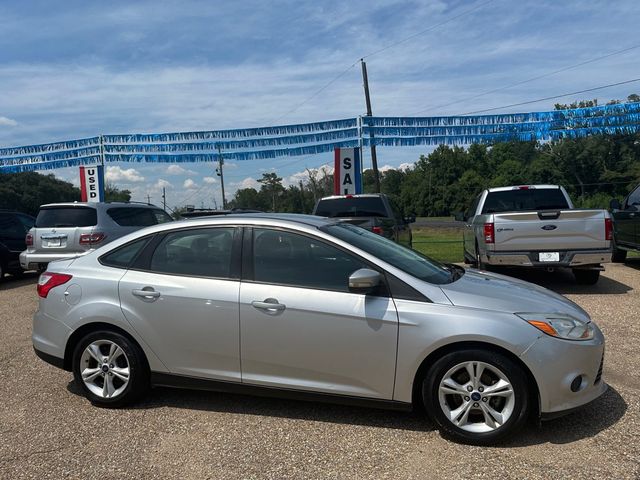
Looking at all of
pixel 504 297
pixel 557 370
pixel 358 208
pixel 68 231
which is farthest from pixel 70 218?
pixel 557 370

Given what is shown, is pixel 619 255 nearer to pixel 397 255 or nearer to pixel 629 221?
pixel 629 221

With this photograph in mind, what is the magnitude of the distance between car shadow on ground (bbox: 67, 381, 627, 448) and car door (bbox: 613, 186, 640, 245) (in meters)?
7.76

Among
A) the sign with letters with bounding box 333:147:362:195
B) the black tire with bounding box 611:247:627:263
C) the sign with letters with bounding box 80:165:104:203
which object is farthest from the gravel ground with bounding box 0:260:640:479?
the sign with letters with bounding box 80:165:104:203

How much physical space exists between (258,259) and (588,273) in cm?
737

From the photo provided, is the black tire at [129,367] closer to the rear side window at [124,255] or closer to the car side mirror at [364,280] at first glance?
the rear side window at [124,255]

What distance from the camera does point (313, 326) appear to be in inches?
148

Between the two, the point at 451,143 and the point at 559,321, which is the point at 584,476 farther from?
the point at 451,143

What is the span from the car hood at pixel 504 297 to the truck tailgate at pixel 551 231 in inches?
177

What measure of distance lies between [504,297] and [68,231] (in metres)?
9.21

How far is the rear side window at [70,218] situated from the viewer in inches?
416

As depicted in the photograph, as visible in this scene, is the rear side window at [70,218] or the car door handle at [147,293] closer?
the car door handle at [147,293]

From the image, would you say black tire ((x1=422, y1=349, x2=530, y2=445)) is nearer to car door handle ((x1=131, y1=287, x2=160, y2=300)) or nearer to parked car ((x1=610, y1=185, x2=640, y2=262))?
car door handle ((x1=131, y1=287, x2=160, y2=300))

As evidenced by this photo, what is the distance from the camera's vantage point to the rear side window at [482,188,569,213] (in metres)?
10.1

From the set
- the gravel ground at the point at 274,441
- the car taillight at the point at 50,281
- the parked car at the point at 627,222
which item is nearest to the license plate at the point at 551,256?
the parked car at the point at 627,222
